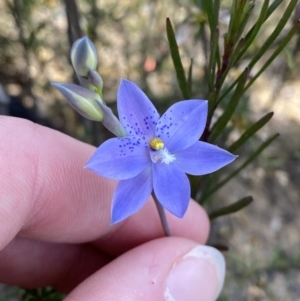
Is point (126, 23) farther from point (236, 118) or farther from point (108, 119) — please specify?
point (108, 119)

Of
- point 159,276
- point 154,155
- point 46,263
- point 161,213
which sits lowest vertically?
point 46,263

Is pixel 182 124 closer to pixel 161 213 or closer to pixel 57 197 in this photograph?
→ pixel 161 213

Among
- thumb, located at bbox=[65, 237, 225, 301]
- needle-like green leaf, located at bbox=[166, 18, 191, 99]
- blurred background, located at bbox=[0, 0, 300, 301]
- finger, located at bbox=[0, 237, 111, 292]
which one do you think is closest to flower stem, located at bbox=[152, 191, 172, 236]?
thumb, located at bbox=[65, 237, 225, 301]

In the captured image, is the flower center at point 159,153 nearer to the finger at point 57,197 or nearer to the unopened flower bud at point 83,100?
the unopened flower bud at point 83,100

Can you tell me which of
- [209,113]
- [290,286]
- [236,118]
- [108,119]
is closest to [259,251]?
[290,286]

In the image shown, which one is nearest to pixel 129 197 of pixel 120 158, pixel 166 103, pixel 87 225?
pixel 120 158

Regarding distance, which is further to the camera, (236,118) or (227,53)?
(236,118)

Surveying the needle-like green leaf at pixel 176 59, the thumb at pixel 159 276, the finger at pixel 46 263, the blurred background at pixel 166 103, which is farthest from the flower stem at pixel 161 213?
the blurred background at pixel 166 103

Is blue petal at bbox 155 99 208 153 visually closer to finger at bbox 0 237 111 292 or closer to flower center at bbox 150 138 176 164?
flower center at bbox 150 138 176 164
